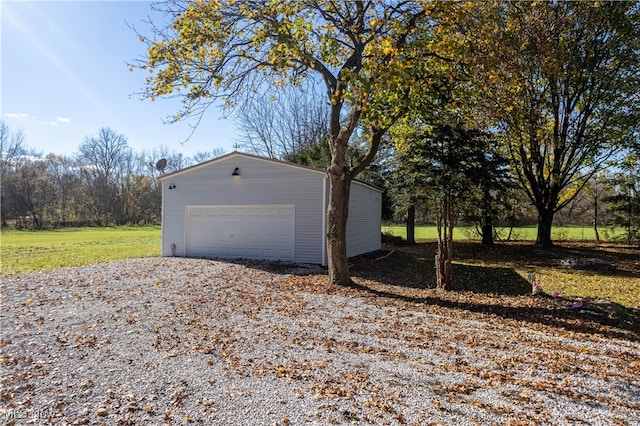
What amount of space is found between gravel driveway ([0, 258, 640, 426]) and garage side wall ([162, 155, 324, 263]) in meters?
5.49

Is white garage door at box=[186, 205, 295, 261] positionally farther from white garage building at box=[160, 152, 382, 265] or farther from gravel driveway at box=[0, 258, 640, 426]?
gravel driveway at box=[0, 258, 640, 426]

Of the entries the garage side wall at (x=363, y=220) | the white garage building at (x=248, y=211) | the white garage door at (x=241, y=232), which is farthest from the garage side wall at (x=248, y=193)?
the garage side wall at (x=363, y=220)

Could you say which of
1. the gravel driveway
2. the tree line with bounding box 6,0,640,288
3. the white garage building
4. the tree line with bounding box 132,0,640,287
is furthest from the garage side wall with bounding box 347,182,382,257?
the gravel driveway

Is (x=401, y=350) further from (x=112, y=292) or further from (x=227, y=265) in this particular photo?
(x=227, y=265)

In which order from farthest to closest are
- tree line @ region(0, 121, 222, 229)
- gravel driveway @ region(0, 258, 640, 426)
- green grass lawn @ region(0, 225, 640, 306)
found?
tree line @ region(0, 121, 222, 229) → green grass lawn @ region(0, 225, 640, 306) → gravel driveway @ region(0, 258, 640, 426)

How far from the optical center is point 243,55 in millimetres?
8414

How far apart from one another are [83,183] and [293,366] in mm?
43758

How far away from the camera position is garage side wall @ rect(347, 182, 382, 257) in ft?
46.5

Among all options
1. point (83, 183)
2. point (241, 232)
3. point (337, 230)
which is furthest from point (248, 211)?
point (83, 183)

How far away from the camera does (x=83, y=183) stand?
39.8 meters

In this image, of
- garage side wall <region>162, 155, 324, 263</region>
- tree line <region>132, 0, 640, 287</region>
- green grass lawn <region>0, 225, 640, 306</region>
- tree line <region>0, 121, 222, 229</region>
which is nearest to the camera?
tree line <region>132, 0, 640, 287</region>

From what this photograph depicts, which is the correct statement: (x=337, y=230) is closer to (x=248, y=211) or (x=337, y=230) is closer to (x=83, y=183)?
(x=248, y=211)

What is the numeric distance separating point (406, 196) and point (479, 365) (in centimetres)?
1225

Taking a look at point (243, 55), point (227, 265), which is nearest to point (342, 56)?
point (243, 55)
